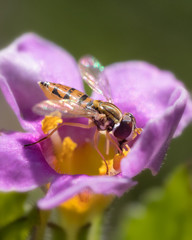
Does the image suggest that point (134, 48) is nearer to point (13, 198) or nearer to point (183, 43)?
point (183, 43)

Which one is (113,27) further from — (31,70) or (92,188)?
(92,188)

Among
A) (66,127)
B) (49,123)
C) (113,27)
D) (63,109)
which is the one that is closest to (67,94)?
(63,109)

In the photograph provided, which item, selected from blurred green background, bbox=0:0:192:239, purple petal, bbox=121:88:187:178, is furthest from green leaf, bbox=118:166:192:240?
blurred green background, bbox=0:0:192:239

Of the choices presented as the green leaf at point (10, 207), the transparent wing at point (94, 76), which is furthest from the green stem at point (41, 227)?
the transparent wing at point (94, 76)

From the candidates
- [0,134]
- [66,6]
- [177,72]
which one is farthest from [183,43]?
[0,134]

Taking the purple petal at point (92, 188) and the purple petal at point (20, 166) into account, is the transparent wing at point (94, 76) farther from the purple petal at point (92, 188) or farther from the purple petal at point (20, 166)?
the purple petal at point (92, 188)
